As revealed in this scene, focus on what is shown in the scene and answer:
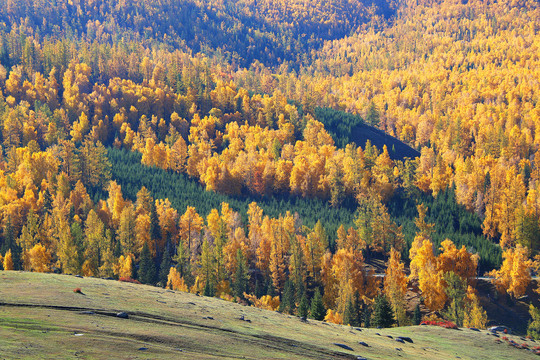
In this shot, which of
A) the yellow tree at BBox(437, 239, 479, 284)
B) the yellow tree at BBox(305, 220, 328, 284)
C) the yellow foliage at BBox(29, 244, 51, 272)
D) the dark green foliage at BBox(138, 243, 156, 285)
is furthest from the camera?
the yellow tree at BBox(305, 220, 328, 284)

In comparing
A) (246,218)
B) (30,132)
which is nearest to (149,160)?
(30,132)

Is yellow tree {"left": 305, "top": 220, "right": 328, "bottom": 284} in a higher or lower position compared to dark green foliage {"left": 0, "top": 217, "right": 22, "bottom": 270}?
higher

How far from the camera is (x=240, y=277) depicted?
110 m

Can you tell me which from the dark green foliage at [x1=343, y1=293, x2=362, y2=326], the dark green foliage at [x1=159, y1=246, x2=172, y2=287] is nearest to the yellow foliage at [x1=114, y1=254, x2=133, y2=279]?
the dark green foliage at [x1=159, y1=246, x2=172, y2=287]

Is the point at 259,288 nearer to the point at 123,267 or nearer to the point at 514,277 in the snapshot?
the point at 123,267

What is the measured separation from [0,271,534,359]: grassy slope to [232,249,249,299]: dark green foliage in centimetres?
5357

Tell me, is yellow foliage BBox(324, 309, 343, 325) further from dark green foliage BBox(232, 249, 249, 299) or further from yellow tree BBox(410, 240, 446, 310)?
yellow tree BBox(410, 240, 446, 310)

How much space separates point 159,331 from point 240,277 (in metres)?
74.3

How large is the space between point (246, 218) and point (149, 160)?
59.5 metres

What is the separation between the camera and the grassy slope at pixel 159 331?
3112 cm

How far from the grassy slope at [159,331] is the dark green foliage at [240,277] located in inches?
2109

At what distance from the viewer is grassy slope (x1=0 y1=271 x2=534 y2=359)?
31125mm

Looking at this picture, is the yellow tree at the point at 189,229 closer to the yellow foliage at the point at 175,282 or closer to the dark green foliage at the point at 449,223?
the yellow foliage at the point at 175,282

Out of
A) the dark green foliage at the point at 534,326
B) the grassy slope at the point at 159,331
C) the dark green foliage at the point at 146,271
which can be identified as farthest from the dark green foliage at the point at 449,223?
the grassy slope at the point at 159,331
